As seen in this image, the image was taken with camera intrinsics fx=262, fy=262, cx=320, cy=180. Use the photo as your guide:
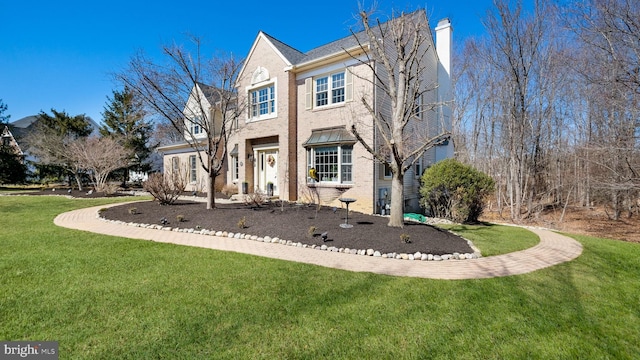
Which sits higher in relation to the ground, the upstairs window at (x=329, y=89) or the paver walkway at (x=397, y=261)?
the upstairs window at (x=329, y=89)

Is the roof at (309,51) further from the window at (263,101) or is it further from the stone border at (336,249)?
the stone border at (336,249)

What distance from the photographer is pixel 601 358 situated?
108 inches

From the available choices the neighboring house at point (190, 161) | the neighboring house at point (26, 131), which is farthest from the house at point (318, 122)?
the neighboring house at point (26, 131)

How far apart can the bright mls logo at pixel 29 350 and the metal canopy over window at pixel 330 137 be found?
10.1 m

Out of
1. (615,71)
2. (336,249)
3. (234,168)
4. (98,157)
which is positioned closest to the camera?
(336,249)

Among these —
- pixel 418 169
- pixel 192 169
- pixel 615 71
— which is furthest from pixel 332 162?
pixel 192 169

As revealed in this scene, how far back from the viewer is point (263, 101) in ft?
48.5

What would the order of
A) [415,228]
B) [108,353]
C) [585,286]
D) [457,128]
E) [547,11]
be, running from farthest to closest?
[457,128] → [547,11] → [415,228] → [585,286] → [108,353]

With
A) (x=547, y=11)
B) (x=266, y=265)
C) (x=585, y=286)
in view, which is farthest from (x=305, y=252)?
(x=547, y=11)

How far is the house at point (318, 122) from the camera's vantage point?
1155 cm

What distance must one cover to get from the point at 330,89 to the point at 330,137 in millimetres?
2415

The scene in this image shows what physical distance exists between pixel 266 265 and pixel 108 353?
2774 millimetres

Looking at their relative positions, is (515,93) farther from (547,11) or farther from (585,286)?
(585,286)

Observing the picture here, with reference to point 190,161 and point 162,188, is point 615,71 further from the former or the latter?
point 190,161
